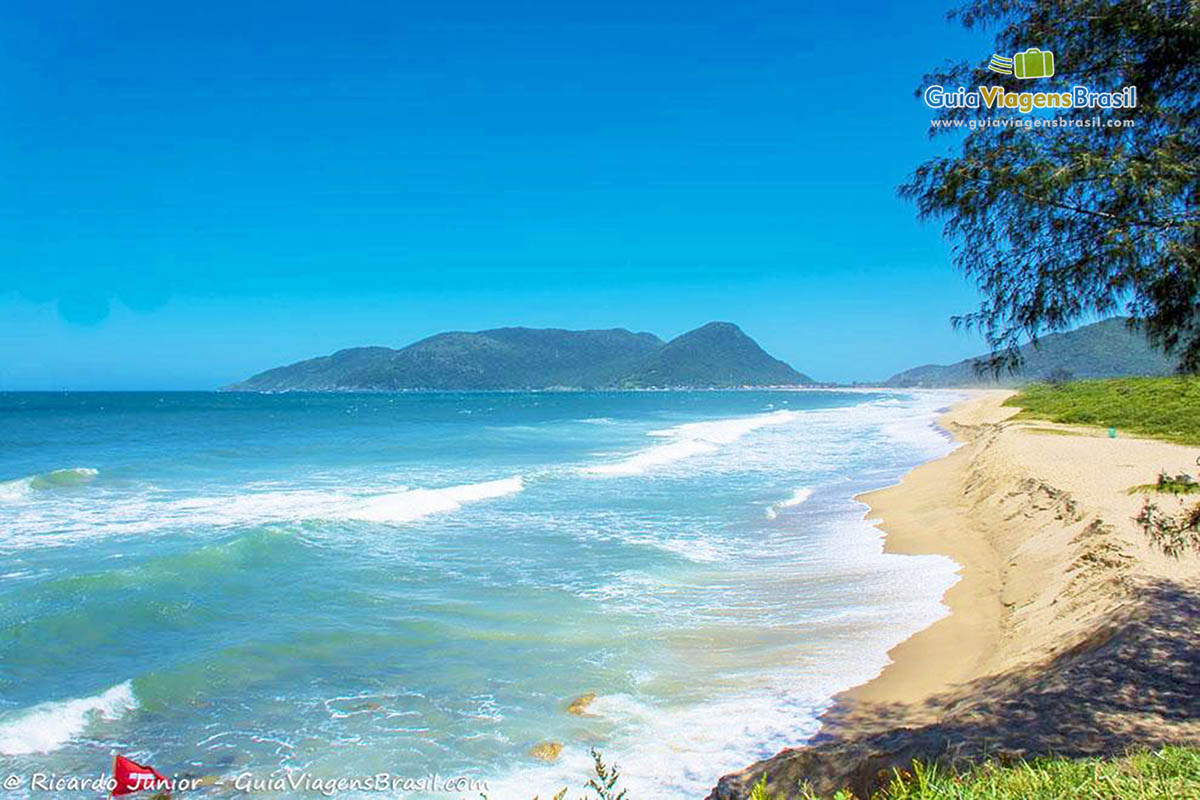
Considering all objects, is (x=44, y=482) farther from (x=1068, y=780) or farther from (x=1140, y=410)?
(x=1140, y=410)

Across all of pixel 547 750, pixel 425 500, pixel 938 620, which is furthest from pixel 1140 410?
pixel 547 750

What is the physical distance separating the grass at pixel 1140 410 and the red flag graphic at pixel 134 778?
20.8 metres

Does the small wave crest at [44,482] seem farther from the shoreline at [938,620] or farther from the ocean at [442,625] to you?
the shoreline at [938,620]

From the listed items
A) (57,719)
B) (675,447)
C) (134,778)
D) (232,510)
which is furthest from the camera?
(675,447)

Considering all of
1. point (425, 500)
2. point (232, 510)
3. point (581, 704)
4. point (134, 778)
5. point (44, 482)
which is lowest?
point (581, 704)

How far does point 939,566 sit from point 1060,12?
9.79 meters

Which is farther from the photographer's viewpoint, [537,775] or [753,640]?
[753,640]

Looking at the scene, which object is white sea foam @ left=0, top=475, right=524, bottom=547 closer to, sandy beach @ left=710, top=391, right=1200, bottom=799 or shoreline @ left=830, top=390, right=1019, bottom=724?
shoreline @ left=830, top=390, right=1019, bottom=724

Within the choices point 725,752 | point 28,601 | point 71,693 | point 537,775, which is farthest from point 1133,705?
point 28,601

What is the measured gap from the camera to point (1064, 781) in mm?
3459

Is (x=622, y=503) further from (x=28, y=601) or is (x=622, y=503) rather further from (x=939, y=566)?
(x=28, y=601)

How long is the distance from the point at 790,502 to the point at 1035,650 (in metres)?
12.9

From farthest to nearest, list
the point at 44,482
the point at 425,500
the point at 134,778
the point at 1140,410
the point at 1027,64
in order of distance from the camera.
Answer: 1. the point at 1140,410
2. the point at 44,482
3. the point at 425,500
4. the point at 134,778
5. the point at 1027,64

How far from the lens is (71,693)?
8.29 m
